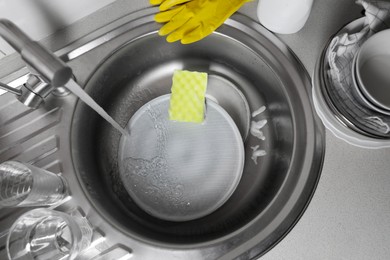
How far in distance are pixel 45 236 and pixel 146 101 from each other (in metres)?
0.45

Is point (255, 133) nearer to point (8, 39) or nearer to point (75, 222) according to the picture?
point (75, 222)

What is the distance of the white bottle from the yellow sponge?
0.22 m

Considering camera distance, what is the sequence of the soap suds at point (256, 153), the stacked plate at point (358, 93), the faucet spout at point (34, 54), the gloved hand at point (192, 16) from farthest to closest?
the soap suds at point (256, 153) → the gloved hand at point (192, 16) → the stacked plate at point (358, 93) → the faucet spout at point (34, 54)

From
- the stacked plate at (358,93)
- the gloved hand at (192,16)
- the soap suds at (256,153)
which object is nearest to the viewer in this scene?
the stacked plate at (358,93)

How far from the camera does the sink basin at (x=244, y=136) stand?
709 mm

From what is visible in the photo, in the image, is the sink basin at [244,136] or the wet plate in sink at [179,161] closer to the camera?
the sink basin at [244,136]

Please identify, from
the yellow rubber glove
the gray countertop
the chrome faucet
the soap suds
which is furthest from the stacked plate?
the chrome faucet

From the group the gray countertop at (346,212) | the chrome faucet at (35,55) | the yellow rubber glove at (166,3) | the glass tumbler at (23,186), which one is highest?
the chrome faucet at (35,55)

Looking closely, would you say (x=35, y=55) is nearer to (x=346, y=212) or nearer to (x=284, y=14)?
(x=284, y=14)

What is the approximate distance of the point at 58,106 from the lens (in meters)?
0.80

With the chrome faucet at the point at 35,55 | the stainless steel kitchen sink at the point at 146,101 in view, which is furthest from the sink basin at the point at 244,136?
the chrome faucet at the point at 35,55

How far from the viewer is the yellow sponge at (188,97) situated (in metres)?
0.90

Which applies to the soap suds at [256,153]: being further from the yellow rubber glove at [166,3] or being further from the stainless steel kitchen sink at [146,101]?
the yellow rubber glove at [166,3]

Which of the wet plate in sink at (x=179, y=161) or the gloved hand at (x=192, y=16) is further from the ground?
the gloved hand at (x=192, y=16)
